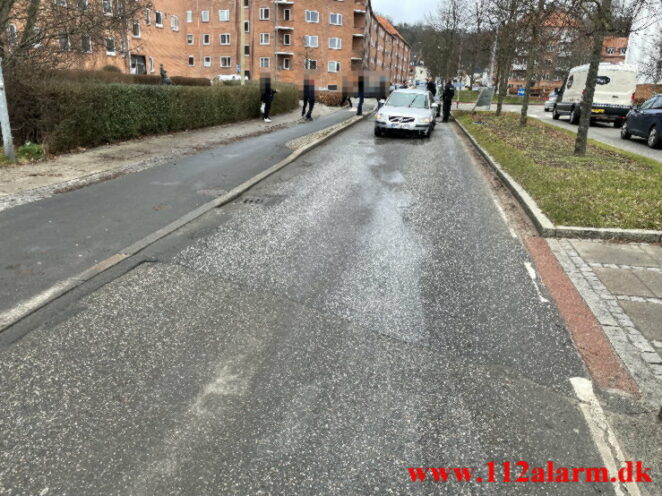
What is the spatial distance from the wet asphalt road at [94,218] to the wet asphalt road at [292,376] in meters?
0.67

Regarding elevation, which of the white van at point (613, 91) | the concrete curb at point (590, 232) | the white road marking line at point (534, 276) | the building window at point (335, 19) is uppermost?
the building window at point (335, 19)

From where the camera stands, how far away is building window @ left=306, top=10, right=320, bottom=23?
63.7 m

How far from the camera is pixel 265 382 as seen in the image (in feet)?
10.7

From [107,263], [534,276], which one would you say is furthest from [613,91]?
[107,263]

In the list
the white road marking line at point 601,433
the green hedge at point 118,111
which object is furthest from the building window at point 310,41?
the white road marking line at point 601,433

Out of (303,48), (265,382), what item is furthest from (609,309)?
(303,48)

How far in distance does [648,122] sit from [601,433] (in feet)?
56.9

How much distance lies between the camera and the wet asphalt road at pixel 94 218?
16.2ft

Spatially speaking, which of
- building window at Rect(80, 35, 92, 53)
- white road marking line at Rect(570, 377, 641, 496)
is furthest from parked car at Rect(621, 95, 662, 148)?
building window at Rect(80, 35, 92, 53)

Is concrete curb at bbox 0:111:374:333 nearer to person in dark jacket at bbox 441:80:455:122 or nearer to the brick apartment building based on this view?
person in dark jacket at bbox 441:80:455:122

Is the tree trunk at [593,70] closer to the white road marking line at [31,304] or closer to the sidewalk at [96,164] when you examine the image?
the sidewalk at [96,164]

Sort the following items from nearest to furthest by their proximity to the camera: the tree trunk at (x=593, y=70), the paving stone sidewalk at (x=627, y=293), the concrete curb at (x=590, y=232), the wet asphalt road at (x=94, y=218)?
the paving stone sidewalk at (x=627, y=293)
the wet asphalt road at (x=94, y=218)
the concrete curb at (x=590, y=232)
the tree trunk at (x=593, y=70)

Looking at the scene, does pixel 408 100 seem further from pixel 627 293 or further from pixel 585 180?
pixel 627 293

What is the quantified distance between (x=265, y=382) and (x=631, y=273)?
13.8 ft
